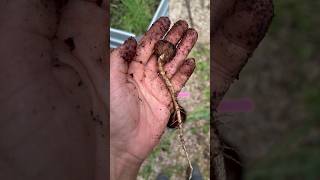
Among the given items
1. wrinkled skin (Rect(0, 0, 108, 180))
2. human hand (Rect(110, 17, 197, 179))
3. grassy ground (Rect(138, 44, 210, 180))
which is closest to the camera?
wrinkled skin (Rect(0, 0, 108, 180))

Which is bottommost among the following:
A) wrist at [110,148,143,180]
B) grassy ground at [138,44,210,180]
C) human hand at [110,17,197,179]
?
grassy ground at [138,44,210,180]

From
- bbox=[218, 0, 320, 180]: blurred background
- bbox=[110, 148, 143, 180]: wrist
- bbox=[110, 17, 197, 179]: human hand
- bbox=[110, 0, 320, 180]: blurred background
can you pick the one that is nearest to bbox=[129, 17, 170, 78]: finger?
bbox=[110, 17, 197, 179]: human hand

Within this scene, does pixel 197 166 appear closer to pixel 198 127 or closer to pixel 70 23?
pixel 198 127

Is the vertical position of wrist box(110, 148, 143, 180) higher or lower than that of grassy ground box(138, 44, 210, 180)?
higher

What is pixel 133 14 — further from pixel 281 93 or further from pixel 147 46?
pixel 281 93

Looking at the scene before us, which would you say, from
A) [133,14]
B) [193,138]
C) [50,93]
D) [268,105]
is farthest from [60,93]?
[268,105]

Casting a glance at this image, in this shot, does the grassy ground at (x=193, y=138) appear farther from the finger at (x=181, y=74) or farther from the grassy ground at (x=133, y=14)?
the finger at (x=181, y=74)

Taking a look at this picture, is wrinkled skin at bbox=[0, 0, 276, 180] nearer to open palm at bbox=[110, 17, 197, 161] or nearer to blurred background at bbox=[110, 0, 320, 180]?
open palm at bbox=[110, 17, 197, 161]

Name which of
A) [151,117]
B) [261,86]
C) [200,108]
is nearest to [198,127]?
[200,108]
